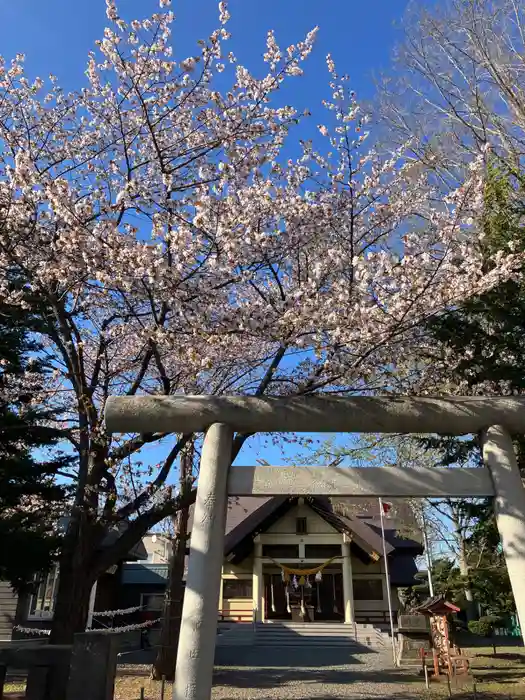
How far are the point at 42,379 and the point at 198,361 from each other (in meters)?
4.84

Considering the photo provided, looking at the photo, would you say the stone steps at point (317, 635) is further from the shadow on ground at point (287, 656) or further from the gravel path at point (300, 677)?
the gravel path at point (300, 677)

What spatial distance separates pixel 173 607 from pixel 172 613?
4.7 inches

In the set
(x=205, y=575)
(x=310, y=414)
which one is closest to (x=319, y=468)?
(x=310, y=414)

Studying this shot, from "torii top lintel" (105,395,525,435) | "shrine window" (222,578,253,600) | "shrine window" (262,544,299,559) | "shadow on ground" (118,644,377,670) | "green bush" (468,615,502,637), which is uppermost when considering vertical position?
"shrine window" (262,544,299,559)

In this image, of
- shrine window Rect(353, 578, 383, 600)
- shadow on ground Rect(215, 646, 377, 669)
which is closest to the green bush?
shrine window Rect(353, 578, 383, 600)

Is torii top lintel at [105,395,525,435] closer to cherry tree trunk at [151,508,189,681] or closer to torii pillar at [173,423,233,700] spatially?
torii pillar at [173,423,233,700]

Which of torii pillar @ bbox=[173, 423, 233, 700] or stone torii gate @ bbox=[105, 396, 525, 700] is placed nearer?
torii pillar @ bbox=[173, 423, 233, 700]

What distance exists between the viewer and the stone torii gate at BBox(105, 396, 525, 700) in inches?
214

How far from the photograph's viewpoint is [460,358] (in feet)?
29.9

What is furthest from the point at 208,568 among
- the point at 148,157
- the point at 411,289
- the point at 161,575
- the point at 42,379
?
the point at 161,575

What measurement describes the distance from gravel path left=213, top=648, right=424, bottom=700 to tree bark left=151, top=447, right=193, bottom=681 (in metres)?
1.18

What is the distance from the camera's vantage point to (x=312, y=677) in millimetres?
12055

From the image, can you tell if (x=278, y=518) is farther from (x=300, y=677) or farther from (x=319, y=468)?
(x=319, y=468)

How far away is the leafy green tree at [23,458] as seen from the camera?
903 cm
